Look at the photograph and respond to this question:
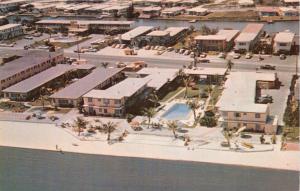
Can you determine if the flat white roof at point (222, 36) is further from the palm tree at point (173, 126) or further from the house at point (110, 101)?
the palm tree at point (173, 126)

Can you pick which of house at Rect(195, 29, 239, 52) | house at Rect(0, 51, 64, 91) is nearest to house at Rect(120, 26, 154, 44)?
house at Rect(195, 29, 239, 52)

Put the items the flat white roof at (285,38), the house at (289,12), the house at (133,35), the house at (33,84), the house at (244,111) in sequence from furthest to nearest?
the house at (289,12), the house at (133,35), the flat white roof at (285,38), the house at (33,84), the house at (244,111)

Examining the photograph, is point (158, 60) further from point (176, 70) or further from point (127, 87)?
point (127, 87)

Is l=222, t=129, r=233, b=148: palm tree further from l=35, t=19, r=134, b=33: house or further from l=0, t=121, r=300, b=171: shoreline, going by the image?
l=35, t=19, r=134, b=33: house

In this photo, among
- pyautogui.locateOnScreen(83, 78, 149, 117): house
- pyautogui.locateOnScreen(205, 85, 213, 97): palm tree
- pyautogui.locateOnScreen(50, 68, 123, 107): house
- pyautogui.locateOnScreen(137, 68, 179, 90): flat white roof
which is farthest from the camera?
pyautogui.locateOnScreen(137, 68, 179, 90): flat white roof

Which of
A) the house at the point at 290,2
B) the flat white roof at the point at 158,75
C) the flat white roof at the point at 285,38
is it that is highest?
the house at the point at 290,2

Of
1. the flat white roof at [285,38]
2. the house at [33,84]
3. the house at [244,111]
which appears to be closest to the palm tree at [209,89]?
the house at [244,111]

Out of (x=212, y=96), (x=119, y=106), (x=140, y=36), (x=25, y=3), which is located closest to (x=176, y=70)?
(x=212, y=96)

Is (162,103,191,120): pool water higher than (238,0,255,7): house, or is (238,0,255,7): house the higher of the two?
(238,0,255,7): house
